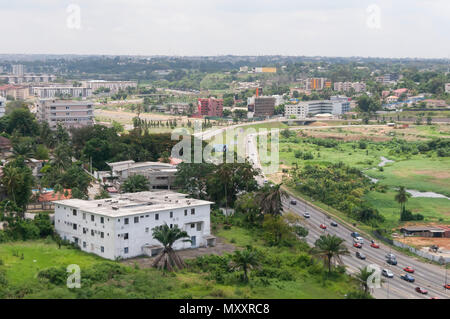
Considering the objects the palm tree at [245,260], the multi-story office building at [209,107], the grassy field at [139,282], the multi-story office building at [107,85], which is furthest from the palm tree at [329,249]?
the multi-story office building at [107,85]

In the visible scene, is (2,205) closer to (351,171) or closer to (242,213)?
(242,213)

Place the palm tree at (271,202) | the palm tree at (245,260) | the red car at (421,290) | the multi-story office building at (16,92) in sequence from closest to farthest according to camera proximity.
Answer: the palm tree at (245,260) → the red car at (421,290) → the palm tree at (271,202) → the multi-story office building at (16,92)

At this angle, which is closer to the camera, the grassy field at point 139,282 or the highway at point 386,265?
the grassy field at point 139,282

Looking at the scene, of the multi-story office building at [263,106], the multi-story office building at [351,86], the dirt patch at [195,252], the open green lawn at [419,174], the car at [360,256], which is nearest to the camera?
the dirt patch at [195,252]

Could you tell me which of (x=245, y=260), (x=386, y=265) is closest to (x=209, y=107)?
(x=386, y=265)

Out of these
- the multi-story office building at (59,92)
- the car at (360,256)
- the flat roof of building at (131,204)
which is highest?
the multi-story office building at (59,92)

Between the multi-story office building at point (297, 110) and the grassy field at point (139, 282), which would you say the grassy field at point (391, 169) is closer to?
the grassy field at point (139, 282)
